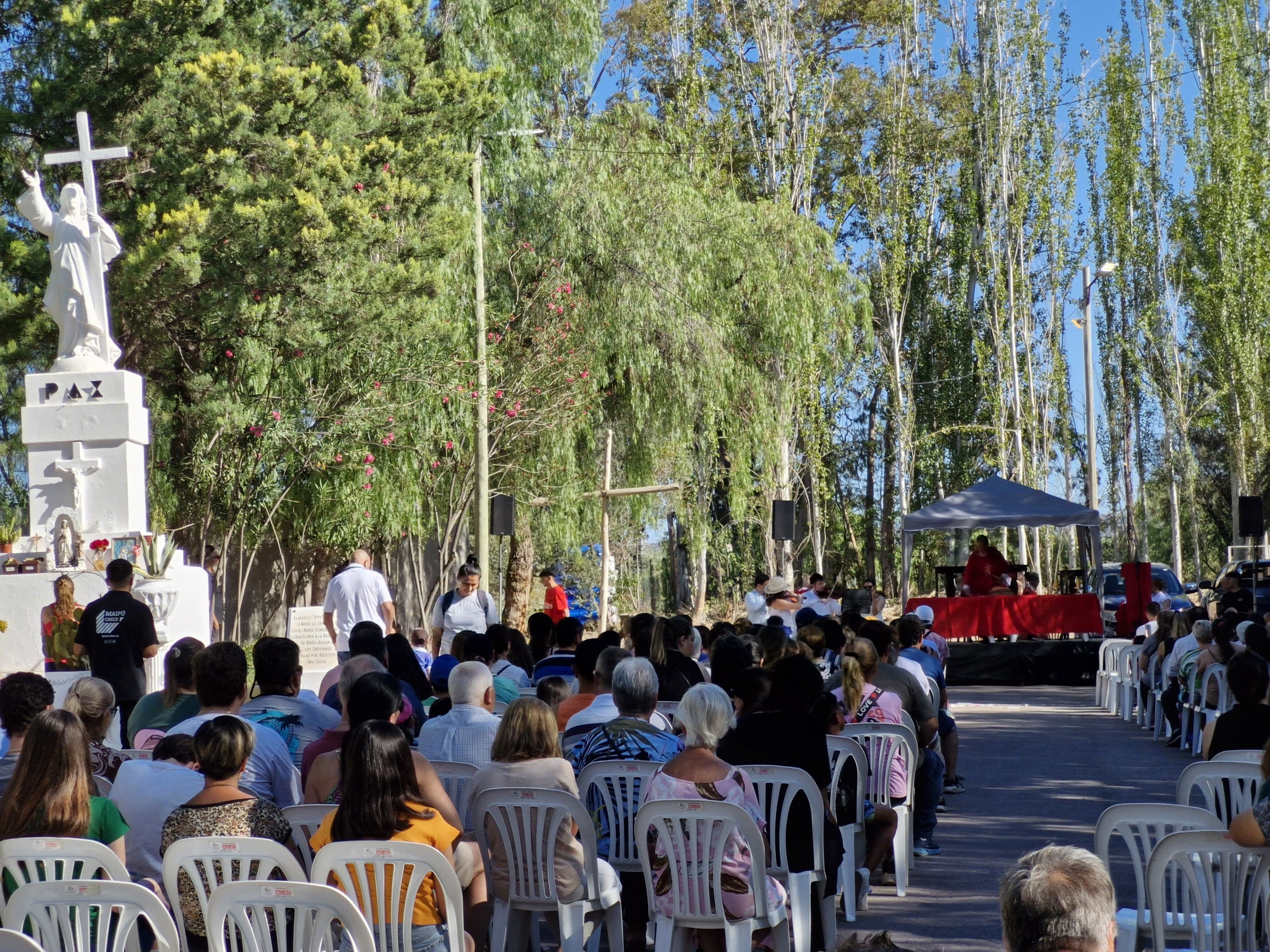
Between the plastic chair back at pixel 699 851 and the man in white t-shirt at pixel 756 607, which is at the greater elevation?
the man in white t-shirt at pixel 756 607

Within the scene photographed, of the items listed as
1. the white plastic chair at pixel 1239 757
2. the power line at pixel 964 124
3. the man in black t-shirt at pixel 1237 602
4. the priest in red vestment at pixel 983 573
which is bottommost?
the white plastic chair at pixel 1239 757

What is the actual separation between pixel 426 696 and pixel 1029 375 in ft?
115

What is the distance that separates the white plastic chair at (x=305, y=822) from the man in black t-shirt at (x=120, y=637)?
174 inches

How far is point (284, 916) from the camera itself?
3707mm

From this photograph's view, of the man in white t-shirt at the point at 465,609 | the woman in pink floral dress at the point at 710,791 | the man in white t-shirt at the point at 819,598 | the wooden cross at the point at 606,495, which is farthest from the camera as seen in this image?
the wooden cross at the point at 606,495

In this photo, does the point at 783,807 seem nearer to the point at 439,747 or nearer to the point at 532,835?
the point at 532,835

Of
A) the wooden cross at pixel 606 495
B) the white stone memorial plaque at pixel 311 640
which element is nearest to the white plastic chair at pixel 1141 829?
the white stone memorial plaque at pixel 311 640

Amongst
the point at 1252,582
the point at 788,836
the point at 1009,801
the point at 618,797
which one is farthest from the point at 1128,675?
the point at 618,797

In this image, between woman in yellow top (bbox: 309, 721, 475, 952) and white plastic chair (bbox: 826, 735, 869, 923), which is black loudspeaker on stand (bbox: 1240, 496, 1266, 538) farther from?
woman in yellow top (bbox: 309, 721, 475, 952)

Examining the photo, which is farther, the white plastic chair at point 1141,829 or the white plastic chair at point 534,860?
the white plastic chair at point 534,860

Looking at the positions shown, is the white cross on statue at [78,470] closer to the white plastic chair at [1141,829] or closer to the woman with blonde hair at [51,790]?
the woman with blonde hair at [51,790]

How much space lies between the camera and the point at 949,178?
41.7 m

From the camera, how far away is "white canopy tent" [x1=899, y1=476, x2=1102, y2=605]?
19891mm

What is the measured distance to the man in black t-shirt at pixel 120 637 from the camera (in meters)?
8.79
